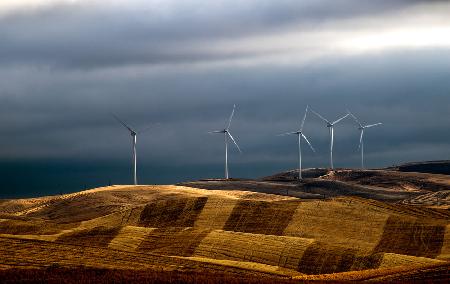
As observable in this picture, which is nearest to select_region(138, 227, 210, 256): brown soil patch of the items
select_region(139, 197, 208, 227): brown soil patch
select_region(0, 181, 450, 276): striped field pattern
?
select_region(0, 181, 450, 276): striped field pattern

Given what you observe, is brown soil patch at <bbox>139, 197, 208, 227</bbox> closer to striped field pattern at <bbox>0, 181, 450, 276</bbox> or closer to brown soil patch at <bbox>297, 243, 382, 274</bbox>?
striped field pattern at <bbox>0, 181, 450, 276</bbox>

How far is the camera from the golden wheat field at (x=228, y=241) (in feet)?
227

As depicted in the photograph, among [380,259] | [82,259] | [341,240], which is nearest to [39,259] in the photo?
[82,259]

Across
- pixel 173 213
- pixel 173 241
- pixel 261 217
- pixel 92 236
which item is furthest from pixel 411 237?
pixel 173 213

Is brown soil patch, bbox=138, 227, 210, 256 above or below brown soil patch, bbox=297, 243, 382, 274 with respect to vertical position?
above

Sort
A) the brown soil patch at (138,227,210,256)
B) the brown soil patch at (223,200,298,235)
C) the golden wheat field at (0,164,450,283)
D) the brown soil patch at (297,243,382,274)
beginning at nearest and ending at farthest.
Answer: the golden wheat field at (0,164,450,283) < the brown soil patch at (297,243,382,274) < the brown soil patch at (138,227,210,256) < the brown soil patch at (223,200,298,235)

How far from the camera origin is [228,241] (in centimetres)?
9069

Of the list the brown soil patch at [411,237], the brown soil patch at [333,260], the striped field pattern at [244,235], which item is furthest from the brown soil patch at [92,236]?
the brown soil patch at [411,237]

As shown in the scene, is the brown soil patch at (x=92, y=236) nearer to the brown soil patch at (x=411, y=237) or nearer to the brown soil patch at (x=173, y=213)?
the brown soil patch at (x=173, y=213)

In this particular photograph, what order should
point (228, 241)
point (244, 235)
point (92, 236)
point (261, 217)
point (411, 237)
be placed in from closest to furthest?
point (228, 241), point (244, 235), point (411, 237), point (92, 236), point (261, 217)

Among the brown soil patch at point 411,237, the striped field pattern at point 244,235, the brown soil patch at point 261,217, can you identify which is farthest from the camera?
the brown soil patch at point 261,217

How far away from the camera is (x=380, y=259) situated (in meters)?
82.4

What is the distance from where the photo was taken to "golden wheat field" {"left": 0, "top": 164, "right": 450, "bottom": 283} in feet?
227

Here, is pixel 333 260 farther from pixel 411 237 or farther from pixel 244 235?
pixel 411 237
